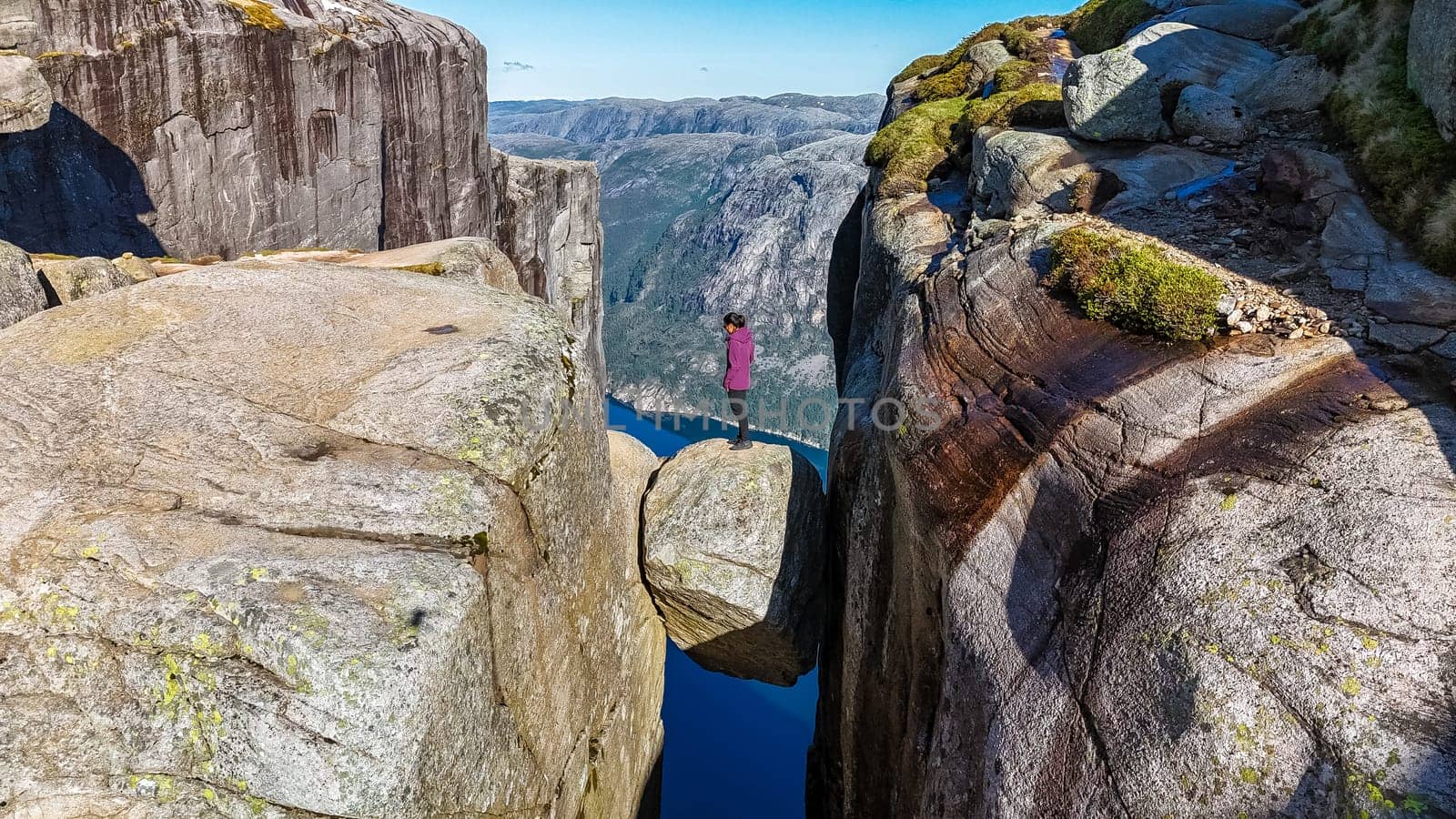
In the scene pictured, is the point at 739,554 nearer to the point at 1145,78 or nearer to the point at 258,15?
the point at 1145,78

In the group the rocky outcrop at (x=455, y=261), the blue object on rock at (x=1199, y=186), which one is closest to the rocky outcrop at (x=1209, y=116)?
the blue object on rock at (x=1199, y=186)

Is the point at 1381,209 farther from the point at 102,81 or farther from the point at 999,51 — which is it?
the point at 102,81

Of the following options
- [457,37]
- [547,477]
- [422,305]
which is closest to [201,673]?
[547,477]

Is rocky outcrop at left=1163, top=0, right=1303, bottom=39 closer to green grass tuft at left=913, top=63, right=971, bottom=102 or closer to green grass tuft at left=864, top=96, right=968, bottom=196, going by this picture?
green grass tuft at left=864, top=96, right=968, bottom=196

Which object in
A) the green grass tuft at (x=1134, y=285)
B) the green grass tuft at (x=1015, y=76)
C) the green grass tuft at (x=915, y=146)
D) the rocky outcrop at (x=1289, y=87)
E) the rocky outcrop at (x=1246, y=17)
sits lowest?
the green grass tuft at (x=1134, y=285)

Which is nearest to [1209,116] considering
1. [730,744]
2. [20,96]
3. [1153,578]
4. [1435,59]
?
[1435,59]

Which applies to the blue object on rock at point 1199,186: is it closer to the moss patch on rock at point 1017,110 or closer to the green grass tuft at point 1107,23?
the moss patch on rock at point 1017,110
